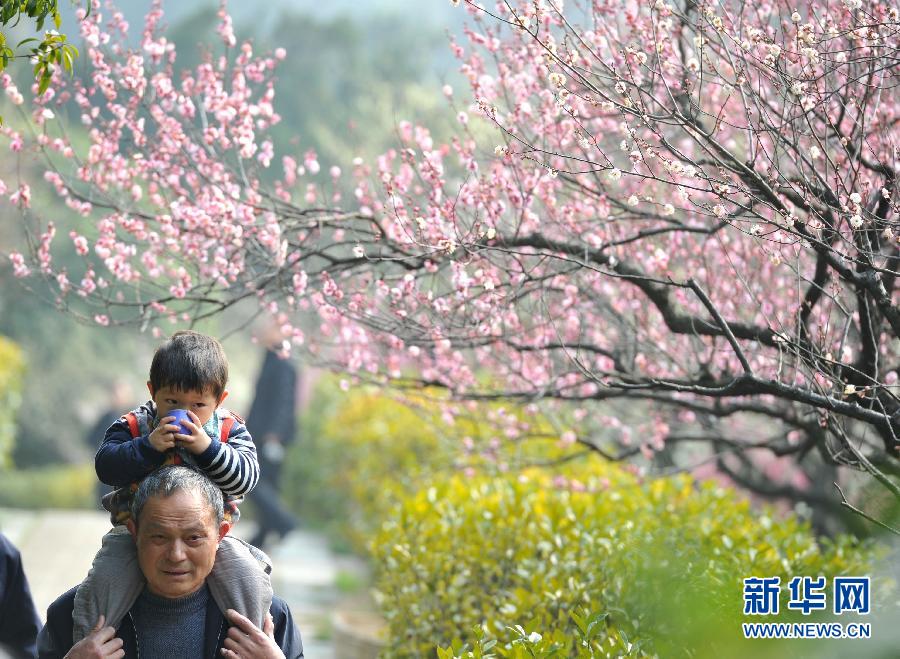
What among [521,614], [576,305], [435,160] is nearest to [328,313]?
[435,160]

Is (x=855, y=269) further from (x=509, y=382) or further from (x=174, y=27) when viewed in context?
(x=174, y=27)

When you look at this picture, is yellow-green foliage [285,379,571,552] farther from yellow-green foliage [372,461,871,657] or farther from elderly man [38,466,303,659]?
elderly man [38,466,303,659]

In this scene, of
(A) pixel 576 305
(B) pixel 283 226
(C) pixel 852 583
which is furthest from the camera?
(A) pixel 576 305

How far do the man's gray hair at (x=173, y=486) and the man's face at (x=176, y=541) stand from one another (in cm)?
1

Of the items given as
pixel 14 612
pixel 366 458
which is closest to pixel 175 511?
pixel 14 612

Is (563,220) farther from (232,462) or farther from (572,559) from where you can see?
(232,462)

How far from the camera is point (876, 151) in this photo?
12.5 ft

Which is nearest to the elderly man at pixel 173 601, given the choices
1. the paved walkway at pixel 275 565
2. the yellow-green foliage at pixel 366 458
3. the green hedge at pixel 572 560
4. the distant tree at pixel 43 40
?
the green hedge at pixel 572 560

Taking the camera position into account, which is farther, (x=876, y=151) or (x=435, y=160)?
(x=435, y=160)

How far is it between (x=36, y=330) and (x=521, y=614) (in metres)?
16.5

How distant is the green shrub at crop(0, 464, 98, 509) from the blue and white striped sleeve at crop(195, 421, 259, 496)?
38.1 feet

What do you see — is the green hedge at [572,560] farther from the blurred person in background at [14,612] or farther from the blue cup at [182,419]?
the blurred person in background at [14,612]

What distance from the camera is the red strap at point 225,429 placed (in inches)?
107

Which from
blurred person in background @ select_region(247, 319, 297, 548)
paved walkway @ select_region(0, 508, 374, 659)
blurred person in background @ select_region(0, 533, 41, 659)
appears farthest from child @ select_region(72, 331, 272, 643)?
blurred person in background @ select_region(247, 319, 297, 548)
